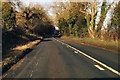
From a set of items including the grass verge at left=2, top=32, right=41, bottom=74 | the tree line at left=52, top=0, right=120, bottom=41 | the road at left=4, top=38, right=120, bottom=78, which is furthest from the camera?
the tree line at left=52, top=0, right=120, bottom=41

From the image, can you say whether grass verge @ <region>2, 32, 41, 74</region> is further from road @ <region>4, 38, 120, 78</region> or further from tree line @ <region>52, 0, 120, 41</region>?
tree line @ <region>52, 0, 120, 41</region>

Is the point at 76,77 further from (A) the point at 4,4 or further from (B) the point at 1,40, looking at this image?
(A) the point at 4,4

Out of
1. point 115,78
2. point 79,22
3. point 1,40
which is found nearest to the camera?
point 115,78

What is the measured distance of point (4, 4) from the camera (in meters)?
19.7

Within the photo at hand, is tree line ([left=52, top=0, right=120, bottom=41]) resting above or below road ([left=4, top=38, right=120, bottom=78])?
above

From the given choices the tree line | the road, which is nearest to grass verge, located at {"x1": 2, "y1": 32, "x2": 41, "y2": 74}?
the road

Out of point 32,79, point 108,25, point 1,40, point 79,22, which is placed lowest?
point 32,79

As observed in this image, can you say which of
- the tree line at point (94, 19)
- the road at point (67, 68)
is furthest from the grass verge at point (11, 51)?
the tree line at point (94, 19)

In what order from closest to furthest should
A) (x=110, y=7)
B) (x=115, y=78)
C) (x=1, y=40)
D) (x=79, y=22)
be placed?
(x=115, y=78), (x=1, y=40), (x=110, y=7), (x=79, y=22)

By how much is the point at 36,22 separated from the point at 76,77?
124ft

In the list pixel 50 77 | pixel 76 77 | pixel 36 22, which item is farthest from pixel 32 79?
pixel 36 22

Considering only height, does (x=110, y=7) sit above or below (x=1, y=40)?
above

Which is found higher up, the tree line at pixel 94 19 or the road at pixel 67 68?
the tree line at pixel 94 19

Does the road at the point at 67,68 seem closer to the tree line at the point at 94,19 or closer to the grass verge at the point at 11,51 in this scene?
the grass verge at the point at 11,51
